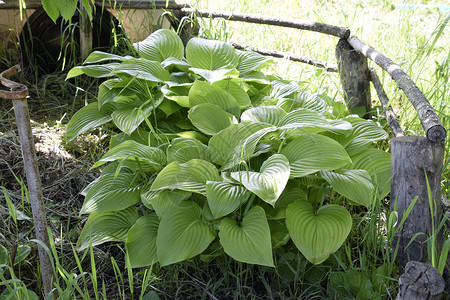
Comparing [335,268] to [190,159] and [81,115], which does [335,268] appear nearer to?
[190,159]

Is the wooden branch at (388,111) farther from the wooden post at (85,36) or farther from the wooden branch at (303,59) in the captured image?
the wooden post at (85,36)

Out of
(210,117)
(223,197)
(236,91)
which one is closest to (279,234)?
(223,197)

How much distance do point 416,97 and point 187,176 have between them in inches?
38.3

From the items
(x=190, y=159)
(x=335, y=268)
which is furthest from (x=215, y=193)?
(x=335, y=268)

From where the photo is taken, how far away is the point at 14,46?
300 centimetres

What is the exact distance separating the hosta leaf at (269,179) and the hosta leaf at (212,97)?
0.51 meters

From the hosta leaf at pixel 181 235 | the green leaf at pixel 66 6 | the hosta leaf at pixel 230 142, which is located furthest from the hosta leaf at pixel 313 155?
the green leaf at pixel 66 6

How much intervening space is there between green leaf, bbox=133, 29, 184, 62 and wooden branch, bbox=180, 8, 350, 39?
26.3 inches

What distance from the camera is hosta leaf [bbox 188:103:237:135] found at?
1829mm

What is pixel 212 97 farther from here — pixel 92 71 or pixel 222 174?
pixel 92 71

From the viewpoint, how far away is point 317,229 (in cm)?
150

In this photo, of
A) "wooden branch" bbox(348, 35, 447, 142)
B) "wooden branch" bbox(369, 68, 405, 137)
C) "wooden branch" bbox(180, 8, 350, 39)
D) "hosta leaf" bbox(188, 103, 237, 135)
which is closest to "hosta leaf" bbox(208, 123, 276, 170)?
"hosta leaf" bbox(188, 103, 237, 135)

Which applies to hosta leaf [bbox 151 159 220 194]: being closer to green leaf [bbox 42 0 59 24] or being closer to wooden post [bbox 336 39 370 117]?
green leaf [bbox 42 0 59 24]

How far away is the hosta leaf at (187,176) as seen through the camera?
1.53m
